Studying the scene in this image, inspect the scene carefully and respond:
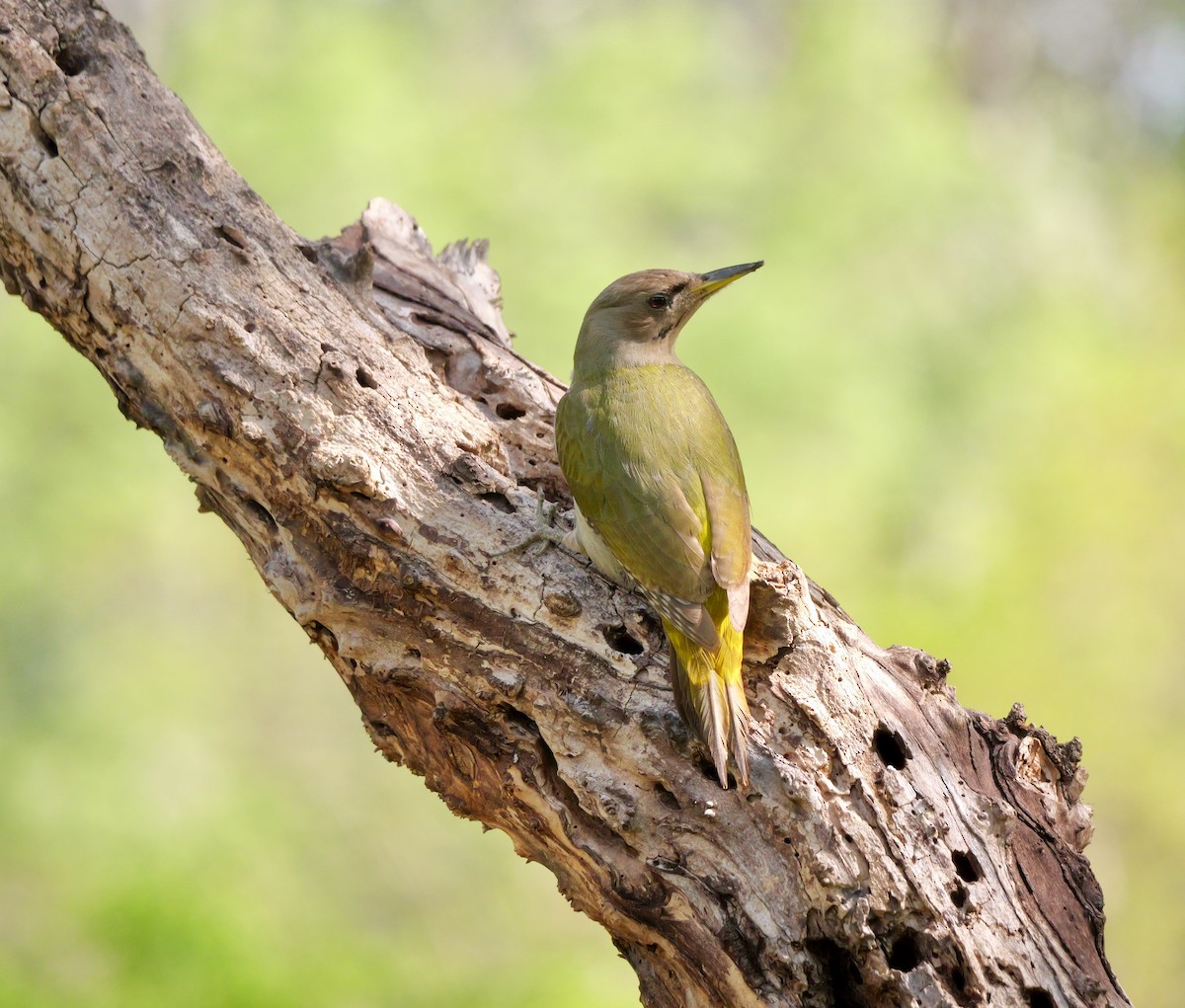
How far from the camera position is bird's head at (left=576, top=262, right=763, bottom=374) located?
151 inches

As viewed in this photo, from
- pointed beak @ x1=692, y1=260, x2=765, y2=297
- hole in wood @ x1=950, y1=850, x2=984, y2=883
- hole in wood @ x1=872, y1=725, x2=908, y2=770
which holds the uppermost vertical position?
pointed beak @ x1=692, y1=260, x2=765, y2=297

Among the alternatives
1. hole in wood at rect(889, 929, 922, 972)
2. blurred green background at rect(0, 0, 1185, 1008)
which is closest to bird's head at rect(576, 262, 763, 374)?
hole in wood at rect(889, 929, 922, 972)

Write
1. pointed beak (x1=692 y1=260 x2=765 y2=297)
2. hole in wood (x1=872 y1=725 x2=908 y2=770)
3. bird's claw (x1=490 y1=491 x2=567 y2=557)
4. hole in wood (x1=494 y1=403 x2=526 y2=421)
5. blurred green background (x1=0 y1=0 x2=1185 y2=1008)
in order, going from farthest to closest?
blurred green background (x1=0 y1=0 x2=1185 y2=1008) → pointed beak (x1=692 y1=260 x2=765 y2=297) → hole in wood (x1=494 y1=403 x2=526 y2=421) → bird's claw (x1=490 y1=491 x2=567 y2=557) → hole in wood (x1=872 y1=725 x2=908 y2=770)

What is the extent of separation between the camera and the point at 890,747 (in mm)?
2896

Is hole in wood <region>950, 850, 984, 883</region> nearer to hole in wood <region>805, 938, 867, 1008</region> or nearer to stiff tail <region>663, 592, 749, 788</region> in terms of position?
hole in wood <region>805, 938, 867, 1008</region>

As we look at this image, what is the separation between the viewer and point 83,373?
8.73 meters

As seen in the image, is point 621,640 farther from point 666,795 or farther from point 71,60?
point 71,60

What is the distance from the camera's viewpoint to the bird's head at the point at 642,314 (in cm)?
383

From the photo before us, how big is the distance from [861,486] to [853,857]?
25.5ft

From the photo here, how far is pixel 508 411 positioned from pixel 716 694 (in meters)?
1.33

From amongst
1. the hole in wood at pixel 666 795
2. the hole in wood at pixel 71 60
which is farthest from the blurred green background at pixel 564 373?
the hole in wood at pixel 666 795

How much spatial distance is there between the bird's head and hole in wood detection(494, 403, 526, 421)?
0.22 m

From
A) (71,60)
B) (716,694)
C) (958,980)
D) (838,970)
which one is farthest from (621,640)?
(71,60)

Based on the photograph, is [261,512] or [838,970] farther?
[261,512]
